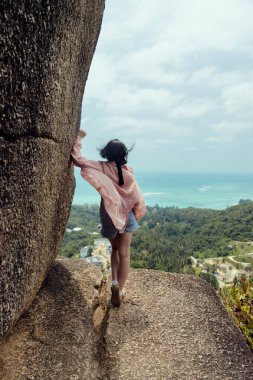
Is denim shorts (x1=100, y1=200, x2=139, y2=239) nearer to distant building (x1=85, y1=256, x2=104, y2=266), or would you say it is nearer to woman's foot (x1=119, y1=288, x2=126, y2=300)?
woman's foot (x1=119, y1=288, x2=126, y2=300)

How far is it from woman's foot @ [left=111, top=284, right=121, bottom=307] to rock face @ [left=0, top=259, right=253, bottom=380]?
10 centimetres

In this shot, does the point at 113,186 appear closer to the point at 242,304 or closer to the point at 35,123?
the point at 35,123

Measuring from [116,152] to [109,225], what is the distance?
2.92ft

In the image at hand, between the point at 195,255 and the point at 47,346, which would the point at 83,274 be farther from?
the point at 195,255

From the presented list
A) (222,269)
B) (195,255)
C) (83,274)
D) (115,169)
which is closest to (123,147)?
(115,169)

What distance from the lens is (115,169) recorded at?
435cm

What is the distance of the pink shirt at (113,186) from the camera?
4.21 meters

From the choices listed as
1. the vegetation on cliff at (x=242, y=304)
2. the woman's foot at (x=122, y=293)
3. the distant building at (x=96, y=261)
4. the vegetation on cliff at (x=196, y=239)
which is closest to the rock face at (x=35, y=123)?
the woman's foot at (x=122, y=293)

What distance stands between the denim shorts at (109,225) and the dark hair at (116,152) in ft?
1.52

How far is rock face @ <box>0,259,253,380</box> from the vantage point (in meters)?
3.68

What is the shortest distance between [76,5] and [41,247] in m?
2.37

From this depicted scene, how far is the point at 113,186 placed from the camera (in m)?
4.25

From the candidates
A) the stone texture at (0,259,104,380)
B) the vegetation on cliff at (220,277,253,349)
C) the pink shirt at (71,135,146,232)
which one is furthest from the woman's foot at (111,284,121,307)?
the vegetation on cliff at (220,277,253,349)

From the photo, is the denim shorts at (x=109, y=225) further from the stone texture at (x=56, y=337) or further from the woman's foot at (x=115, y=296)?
the stone texture at (x=56, y=337)
